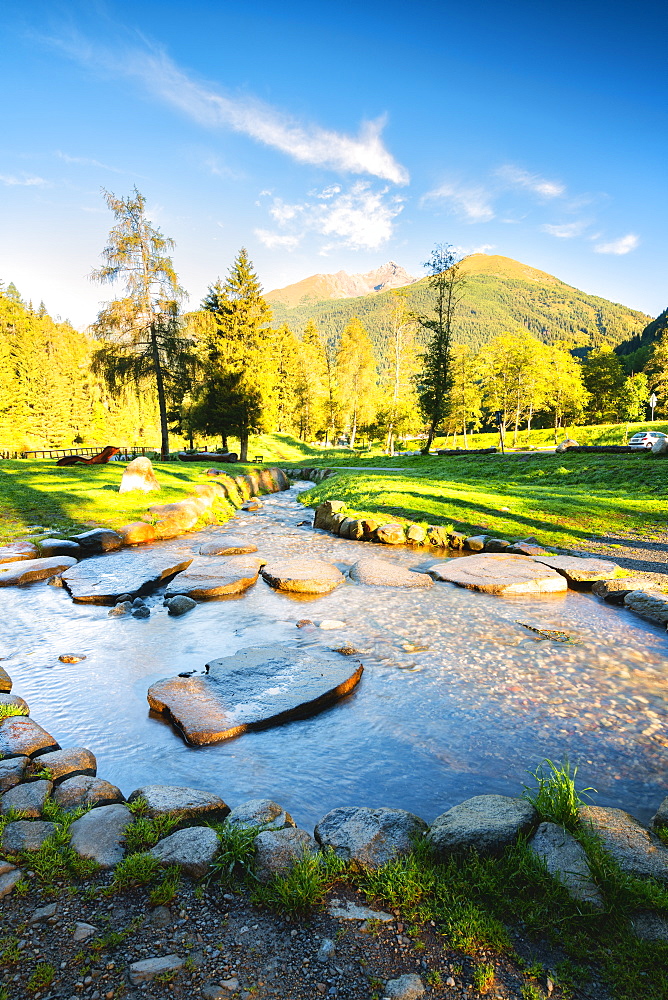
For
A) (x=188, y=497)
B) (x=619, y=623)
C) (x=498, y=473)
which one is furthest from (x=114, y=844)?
(x=498, y=473)

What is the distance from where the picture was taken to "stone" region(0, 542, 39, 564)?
9680mm

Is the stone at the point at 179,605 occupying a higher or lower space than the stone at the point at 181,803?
lower

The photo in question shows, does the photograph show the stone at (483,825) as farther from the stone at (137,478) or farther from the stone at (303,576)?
the stone at (137,478)

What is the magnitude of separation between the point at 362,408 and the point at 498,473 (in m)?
34.1

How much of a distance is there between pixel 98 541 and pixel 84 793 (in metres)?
9.07

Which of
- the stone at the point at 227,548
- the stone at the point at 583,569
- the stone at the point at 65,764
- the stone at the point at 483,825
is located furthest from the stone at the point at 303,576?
the stone at the point at 483,825

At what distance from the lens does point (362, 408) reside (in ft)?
183

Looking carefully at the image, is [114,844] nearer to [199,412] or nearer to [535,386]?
[199,412]

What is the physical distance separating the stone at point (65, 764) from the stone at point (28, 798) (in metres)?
0.17

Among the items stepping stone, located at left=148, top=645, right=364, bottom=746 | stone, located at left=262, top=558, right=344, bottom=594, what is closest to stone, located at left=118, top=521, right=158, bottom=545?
stone, located at left=262, top=558, right=344, bottom=594

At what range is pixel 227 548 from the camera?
11.7 metres

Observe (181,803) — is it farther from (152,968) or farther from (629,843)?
(629,843)

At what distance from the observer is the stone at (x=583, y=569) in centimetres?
933

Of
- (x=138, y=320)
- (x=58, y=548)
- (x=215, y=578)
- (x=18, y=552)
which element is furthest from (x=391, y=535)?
(x=138, y=320)
